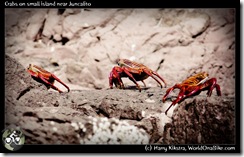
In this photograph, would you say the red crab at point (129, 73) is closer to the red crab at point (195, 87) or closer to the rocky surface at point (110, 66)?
the rocky surface at point (110, 66)

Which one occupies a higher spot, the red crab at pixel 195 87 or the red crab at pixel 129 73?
the red crab at pixel 129 73

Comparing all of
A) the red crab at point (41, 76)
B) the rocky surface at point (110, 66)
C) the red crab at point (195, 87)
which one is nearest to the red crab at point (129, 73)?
the rocky surface at point (110, 66)

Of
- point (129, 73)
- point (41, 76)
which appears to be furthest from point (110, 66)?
point (41, 76)

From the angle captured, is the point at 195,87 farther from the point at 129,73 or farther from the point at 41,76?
the point at 41,76

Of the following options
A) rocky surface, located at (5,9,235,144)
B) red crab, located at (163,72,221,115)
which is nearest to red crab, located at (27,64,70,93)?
rocky surface, located at (5,9,235,144)

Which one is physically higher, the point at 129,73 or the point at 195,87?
the point at 129,73

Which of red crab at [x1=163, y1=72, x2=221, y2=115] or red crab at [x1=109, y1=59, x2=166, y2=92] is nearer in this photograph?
red crab at [x1=163, y1=72, x2=221, y2=115]

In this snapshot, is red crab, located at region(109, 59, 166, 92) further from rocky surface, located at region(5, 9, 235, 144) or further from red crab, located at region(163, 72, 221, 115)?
red crab, located at region(163, 72, 221, 115)

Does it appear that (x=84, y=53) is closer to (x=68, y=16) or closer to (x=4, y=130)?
(x=68, y=16)
